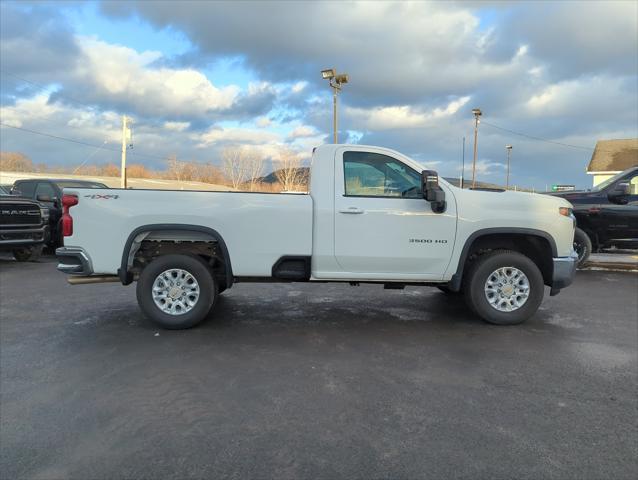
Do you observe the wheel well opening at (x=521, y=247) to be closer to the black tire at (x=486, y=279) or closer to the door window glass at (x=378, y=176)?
the black tire at (x=486, y=279)

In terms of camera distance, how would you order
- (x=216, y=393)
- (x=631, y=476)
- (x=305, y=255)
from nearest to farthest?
1. (x=631, y=476)
2. (x=216, y=393)
3. (x=305, y=255)

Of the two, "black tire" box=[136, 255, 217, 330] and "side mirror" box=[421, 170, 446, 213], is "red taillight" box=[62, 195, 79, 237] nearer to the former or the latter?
"black tire" box=[136, 255, 217, 330]

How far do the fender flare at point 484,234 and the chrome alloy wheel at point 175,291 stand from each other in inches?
119

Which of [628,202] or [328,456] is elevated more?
[628,202]

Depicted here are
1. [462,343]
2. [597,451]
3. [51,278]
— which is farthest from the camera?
[51,278]

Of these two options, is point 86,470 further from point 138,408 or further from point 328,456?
point 328,456

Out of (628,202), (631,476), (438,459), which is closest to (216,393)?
(438,459)

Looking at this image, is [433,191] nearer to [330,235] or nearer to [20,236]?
[330,235]

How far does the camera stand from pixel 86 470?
2.81m

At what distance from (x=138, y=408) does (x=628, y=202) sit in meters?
9.93

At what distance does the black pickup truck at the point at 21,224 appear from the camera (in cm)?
993

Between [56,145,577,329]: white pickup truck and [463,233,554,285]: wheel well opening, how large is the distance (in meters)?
0.03

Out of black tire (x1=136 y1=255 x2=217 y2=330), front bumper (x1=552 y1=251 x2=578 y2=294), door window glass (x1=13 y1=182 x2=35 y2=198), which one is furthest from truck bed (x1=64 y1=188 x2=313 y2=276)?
door window glass (x1=13 y1=182 x2=35 y2=198)

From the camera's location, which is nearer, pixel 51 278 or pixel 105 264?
pixel 105 264
